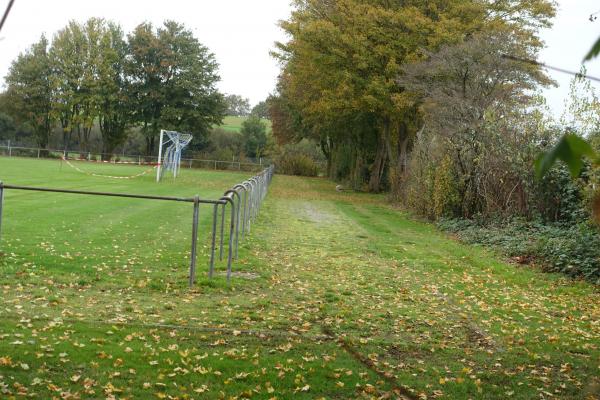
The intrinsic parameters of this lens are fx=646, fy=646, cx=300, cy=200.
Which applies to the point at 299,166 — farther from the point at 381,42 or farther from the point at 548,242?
the point at 548,242

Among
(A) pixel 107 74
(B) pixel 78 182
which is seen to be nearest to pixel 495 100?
(B) pixel 78 182

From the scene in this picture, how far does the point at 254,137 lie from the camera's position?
74562mm

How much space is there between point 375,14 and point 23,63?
43.8 meters

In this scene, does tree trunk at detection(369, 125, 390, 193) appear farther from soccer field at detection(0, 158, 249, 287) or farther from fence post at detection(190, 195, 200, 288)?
fence post at detection(190, 195, 200, 288)

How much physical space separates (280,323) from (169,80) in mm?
56521

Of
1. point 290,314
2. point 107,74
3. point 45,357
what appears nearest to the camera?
point 45,357

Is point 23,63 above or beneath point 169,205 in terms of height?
above

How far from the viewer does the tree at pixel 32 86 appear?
5962 centimetres

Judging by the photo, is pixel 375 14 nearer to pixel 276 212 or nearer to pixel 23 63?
pixel 276 212

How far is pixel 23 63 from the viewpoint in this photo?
59625mm

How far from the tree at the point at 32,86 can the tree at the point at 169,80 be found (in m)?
7.93

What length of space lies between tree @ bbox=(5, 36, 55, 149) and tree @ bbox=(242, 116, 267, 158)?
22063 millimetres

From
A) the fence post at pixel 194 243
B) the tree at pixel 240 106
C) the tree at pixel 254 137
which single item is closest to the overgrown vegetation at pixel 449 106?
the fence post at pixel 194 243

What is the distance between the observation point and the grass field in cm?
469
